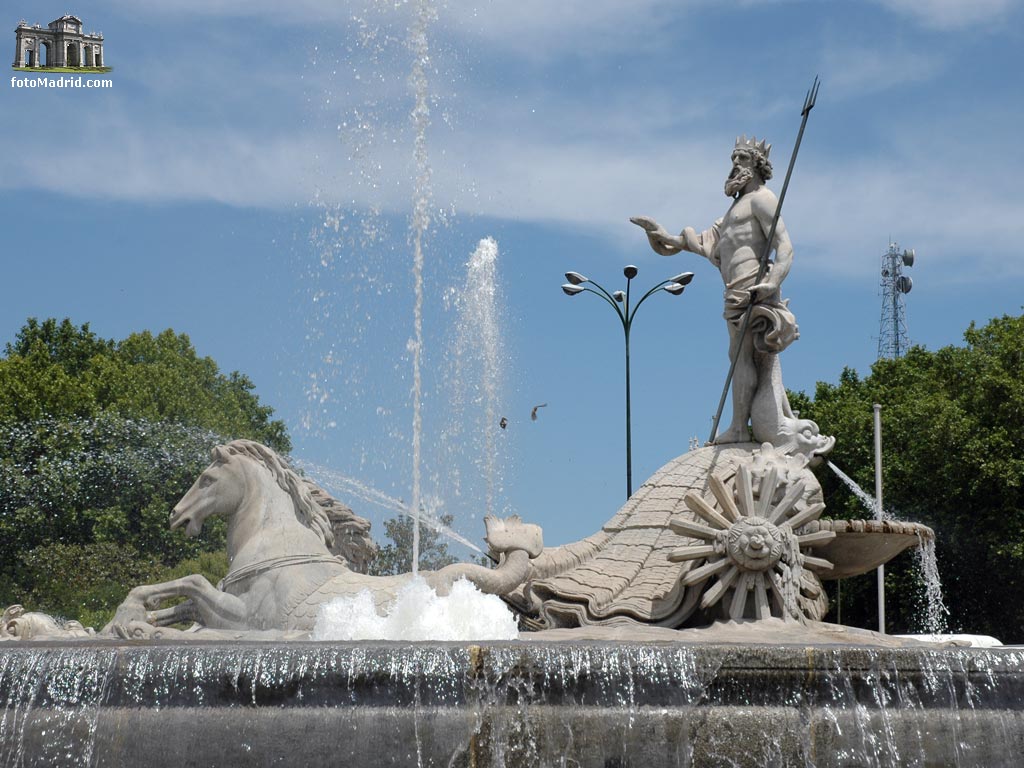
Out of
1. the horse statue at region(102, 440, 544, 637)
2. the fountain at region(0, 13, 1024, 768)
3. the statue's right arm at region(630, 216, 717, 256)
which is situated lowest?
the fountain at region(0, 13, 1024, 768)

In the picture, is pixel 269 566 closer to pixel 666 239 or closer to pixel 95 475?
pixel 666 239

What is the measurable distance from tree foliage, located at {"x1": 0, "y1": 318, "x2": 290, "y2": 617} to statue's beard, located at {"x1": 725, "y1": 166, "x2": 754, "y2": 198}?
2198 centimetres

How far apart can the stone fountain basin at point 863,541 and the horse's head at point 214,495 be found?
15.5 ft

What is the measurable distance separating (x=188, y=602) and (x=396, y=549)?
35.0 ft

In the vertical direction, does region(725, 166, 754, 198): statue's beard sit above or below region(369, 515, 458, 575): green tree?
above

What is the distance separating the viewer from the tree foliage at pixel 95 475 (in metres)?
33.3

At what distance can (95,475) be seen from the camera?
114ft

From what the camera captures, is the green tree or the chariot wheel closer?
the chariot wheel

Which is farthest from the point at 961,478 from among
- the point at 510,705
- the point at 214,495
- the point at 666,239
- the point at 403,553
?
the point at 510,705

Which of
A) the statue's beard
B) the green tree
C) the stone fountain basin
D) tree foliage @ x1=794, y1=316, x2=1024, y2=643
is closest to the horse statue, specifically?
the stone fountain basin

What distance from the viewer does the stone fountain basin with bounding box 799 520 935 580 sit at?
11852 millimetres

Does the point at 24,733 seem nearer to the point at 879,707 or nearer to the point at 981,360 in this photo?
the point at 879,707

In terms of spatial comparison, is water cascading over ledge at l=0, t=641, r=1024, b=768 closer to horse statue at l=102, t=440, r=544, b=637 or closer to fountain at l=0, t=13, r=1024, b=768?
fountain at l=0, t=13, r=1024, b=768

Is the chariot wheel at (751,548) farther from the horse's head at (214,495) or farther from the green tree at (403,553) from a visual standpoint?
the green tree at (403,553)
